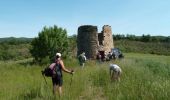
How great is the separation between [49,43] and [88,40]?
99.4ft

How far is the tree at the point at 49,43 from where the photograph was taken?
217ft

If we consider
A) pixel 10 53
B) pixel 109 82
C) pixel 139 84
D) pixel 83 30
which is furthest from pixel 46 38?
pixel 139 84

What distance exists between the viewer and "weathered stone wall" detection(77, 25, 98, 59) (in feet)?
127

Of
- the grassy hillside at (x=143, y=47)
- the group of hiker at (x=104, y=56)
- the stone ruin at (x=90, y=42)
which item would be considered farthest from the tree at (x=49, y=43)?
the group of hiker at (x=104, y=56)

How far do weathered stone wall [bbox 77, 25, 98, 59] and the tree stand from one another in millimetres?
25717

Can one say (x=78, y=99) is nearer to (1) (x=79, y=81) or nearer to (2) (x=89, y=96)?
(2) (x=89, y=96)

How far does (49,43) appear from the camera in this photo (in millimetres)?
68438

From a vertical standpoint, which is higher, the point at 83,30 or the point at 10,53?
the point at 83,30

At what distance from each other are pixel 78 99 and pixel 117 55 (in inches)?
1032

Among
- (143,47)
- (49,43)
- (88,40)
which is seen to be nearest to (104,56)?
(88,40)

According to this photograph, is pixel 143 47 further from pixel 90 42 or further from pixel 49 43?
pixel 90 42

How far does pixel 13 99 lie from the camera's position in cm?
1123

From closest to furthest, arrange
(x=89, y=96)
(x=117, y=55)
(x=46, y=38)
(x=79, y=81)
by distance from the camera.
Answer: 1. (x=89, y=96)
2. (x=79, y=81)
3. (x=117, y=55)
4. (x=46, y=38)

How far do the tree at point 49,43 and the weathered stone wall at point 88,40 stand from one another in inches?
1012
